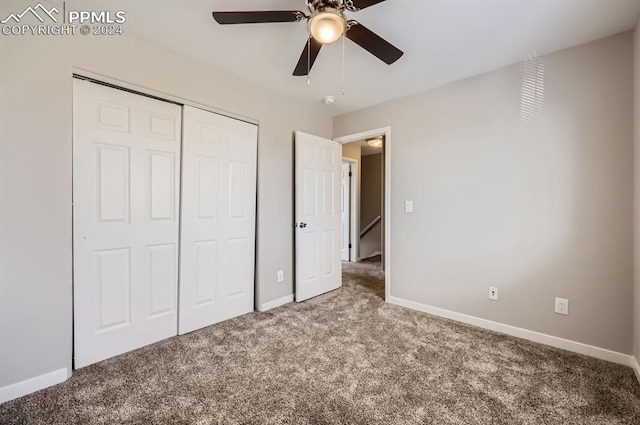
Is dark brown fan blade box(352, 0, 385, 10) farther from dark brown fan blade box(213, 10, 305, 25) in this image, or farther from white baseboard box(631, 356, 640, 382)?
white baseboard box(631, 356, 640, 382)

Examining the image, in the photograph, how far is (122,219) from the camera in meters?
2.08

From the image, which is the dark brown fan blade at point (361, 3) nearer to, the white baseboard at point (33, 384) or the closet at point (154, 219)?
Answer: the closet at point (154, 219)

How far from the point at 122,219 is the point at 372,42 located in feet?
6.98

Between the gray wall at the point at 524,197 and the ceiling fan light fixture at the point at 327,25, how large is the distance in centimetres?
179

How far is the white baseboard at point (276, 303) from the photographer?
2.94 m

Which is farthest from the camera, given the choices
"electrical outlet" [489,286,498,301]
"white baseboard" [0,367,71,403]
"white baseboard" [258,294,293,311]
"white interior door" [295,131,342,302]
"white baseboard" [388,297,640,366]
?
"white interior door" [295,131,342,302]

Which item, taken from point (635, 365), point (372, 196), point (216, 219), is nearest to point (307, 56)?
point (216, 219)

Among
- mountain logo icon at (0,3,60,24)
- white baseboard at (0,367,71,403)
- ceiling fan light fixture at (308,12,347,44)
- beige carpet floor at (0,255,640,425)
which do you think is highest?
mountain logo icon at (0,3,60,24)

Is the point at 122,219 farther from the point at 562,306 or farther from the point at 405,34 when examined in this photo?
the point at 562,306

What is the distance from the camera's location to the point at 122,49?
2.03 m

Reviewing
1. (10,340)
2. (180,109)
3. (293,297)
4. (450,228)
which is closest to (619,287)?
(450,228)

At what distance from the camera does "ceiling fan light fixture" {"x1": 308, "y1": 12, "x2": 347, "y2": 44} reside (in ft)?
4.66

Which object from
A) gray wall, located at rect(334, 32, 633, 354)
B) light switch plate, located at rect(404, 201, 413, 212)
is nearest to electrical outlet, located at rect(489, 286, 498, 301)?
gray wall, located at rect(334, 32, 633, 354)

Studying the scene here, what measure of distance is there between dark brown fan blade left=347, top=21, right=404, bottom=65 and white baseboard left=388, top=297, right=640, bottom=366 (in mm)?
2392
